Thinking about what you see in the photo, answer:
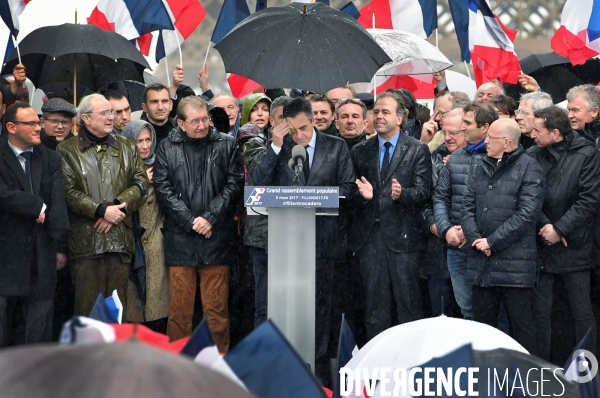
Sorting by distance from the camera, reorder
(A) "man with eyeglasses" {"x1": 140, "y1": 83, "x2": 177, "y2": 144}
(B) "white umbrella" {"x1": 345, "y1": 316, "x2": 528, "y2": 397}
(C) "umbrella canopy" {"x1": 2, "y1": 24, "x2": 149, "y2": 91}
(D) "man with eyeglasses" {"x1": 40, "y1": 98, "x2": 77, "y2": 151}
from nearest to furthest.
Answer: (B) "white umbrella" {"x1": 345, "y1": 316, "x2": 528, "y2": 397} < (D) "man with eyeglasses" {"x1": 40, "y1": 98, "x2": 77, "y2": 151} < (A) "man with eyeglasses" {"x1": 140, "y1": 83, "x2": 177, "y2": 144} < (C) "umbrella canopy" {"x1": 2, "y1": 24, "x2": 149, "y2": 91}

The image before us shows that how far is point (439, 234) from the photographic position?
286 inches

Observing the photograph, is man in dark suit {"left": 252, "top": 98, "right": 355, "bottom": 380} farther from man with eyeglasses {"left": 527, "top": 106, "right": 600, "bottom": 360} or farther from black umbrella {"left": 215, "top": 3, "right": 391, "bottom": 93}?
man with eyeglasses {"left": 527, "top": 106, "right": 600, "bottom": 360}

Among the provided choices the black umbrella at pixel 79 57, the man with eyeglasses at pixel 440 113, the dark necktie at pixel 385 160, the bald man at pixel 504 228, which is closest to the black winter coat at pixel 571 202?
the bald man at pixel 504 228

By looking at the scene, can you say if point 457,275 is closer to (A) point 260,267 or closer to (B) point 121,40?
(A) point 260,267

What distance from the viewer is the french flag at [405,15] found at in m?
10.5

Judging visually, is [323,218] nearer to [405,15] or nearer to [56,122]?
[56,122]

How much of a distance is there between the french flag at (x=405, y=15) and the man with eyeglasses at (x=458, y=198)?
127 inches

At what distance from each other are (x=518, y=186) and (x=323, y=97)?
198 cm

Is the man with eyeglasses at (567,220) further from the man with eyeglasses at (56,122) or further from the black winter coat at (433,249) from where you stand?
the man with eyeglasses at (56,122)

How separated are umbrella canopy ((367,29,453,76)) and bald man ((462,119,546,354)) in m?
2.02

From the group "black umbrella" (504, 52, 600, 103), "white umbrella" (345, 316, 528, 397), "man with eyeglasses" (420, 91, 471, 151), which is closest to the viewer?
"white umbrella" (345, 316, 528, 397)

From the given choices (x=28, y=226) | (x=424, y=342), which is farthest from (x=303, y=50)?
(x=424, y=342)

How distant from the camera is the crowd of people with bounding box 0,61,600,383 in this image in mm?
7035

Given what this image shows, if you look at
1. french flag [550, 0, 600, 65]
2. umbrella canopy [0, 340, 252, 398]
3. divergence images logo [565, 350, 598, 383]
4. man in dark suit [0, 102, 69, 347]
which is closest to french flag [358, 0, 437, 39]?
french flag [550, 0, 600, 65]
